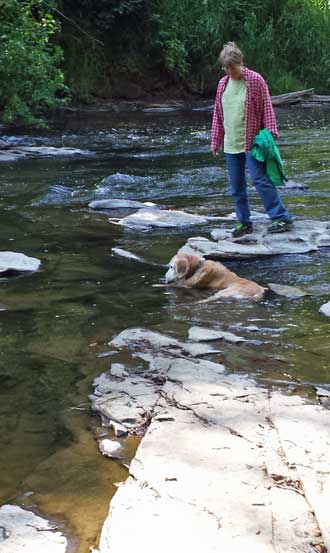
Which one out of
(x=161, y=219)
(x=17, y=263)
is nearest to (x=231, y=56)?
(x=161, y=219)

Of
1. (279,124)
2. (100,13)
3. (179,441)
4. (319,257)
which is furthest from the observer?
(100,13)

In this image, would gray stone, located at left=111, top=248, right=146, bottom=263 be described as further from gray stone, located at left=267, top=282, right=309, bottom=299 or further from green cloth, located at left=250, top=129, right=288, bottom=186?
green cloth, located at left=250, top=129, right=288, bottom=186

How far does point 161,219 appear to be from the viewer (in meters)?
7.60

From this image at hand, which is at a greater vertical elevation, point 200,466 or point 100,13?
point 100,13

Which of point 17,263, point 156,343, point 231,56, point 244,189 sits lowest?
point 17,263

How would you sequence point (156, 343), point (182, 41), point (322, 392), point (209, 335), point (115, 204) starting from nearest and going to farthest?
point (322, 392)
point (156, 343)
point (209, 335)
point (115, 204)
point (182, 41)

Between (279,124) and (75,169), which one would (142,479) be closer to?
(75,169)

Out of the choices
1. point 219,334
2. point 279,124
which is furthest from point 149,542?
point 279,124

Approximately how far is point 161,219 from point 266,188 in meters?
1.25

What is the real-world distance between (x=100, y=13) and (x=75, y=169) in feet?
34.9

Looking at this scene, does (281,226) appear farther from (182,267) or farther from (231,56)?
(182,267)

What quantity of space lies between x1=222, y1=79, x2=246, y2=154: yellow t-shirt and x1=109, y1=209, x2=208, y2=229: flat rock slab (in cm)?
101

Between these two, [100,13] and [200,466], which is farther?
[100,13]

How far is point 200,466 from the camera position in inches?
110
